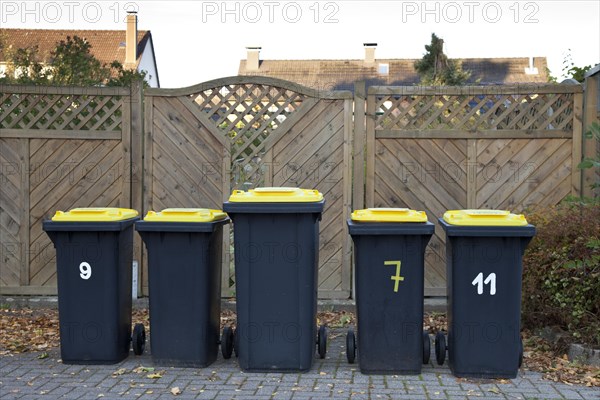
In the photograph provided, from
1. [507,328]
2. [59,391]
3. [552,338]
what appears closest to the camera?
[59,391]

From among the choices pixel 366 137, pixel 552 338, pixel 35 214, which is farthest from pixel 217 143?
pixel 552 338

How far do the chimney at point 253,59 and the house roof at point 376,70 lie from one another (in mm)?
300

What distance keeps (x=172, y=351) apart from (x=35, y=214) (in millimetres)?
2978

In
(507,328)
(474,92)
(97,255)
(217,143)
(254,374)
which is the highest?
(474,92)

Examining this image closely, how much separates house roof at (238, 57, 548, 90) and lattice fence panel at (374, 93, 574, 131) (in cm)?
3198

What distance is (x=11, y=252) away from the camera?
793cm

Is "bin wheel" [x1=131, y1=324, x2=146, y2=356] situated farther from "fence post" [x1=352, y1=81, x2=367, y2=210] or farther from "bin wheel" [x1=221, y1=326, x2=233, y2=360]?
"fence post" [x1=352, y1=81, x2=367, y2=210]

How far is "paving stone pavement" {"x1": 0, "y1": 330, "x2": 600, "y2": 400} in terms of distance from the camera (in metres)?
4.97

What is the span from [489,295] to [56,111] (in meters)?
4.73

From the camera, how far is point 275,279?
18.1ft

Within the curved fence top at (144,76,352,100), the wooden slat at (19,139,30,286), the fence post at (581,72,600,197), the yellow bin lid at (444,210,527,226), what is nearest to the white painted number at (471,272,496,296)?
the yellow bin lid at (444,210,527,226)

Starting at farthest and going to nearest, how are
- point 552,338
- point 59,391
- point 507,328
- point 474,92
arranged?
1. point 474,92
2. point 552,338
3. point 507,328
4. point 59,391

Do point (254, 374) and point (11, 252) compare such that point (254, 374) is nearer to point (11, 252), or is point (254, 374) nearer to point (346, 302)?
point (346, 302)

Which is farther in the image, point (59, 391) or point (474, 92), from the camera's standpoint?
point (474, 92)
